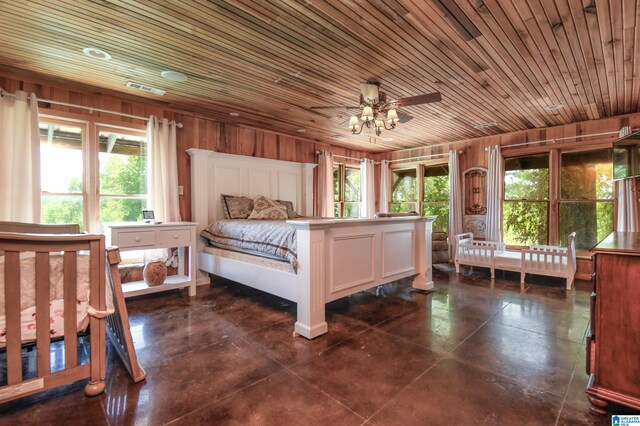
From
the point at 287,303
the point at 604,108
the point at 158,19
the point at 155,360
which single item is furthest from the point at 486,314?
the point at 158,19

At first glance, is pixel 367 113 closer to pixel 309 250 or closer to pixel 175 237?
pixel 309 250

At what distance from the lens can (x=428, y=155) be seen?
6.28 meters

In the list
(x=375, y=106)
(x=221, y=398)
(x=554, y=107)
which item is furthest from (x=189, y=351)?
(x=554, y=107)

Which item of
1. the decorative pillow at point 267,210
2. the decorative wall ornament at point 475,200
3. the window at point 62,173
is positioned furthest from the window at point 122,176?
the decorative wall ornament at point 475,200

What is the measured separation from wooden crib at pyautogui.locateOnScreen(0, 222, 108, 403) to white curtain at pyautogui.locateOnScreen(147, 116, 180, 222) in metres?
2.13

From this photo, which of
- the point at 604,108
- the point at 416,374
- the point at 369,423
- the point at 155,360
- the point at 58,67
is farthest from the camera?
the point at 604,108

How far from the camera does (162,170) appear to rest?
3.76 meters

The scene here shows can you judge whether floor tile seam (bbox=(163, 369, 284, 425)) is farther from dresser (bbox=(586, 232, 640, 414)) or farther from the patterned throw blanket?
dresser (bbox=(586, 232, 640, 414))

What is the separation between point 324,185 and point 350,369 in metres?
4.20

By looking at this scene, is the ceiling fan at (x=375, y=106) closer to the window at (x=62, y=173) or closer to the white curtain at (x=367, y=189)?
the window at (x=62, y=173)

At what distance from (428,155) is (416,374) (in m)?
5.22

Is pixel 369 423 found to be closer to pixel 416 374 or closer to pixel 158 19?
pixel 416 374

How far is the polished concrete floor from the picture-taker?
150 centimetres

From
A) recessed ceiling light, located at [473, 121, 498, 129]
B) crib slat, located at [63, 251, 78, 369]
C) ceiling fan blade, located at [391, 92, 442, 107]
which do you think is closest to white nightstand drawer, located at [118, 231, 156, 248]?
crib slat, located at [63, 251, 78, 369]
